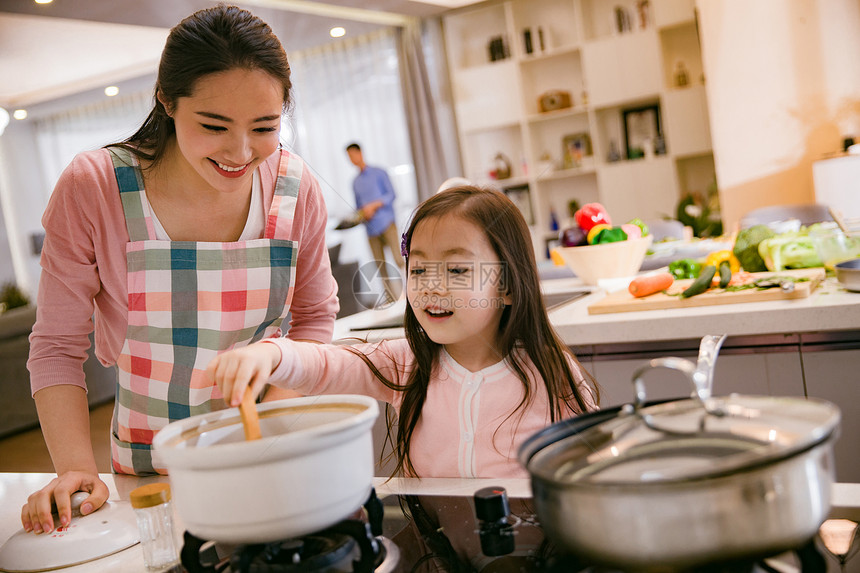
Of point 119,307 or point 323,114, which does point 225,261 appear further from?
point 323,114

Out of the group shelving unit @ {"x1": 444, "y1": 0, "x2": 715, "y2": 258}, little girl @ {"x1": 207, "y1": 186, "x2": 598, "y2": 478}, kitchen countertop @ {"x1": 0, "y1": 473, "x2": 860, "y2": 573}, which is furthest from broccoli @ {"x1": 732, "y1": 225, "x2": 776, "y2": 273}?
shelving unit @ {"x1": 444, "y1": 0, "x2": 715, "y2": 258}

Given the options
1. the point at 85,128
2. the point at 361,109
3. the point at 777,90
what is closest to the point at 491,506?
the point at 85,128

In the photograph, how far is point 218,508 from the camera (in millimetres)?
428

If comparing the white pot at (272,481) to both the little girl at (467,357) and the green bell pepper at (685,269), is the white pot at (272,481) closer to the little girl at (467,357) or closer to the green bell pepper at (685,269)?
the little girl at (467,357)

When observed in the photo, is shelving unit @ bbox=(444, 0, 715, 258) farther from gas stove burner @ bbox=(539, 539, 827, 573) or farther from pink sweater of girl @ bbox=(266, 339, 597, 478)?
gas stove burner @ bbox=(539, 539, 827, 573)

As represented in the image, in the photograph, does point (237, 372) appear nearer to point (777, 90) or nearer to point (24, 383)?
point (24, 383)

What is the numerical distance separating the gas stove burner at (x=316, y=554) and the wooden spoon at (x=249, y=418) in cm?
7

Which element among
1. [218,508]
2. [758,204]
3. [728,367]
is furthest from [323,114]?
[218,508]

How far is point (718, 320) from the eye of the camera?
1.17 m

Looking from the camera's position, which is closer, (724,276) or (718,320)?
(718,320)

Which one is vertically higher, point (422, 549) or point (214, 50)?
point (214, 50)

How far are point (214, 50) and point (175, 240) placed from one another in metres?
0.20

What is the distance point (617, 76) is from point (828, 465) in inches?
188

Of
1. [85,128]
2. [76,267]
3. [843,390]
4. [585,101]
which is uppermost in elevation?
[585,101]
